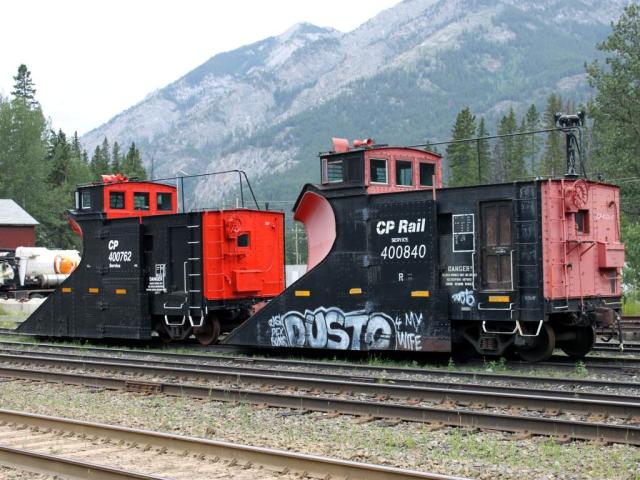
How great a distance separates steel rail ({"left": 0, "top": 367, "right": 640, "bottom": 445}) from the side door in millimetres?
4465

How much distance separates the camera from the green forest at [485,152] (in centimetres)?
4050

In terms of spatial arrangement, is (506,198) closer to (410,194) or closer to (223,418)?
(410,194)

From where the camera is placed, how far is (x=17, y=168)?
70.1 m

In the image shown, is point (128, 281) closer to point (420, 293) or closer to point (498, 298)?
point (420, 293)

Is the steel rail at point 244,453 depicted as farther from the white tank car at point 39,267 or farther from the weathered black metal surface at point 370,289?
the white tank car at point 39,267

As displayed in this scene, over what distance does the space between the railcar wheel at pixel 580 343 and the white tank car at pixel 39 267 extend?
98.3 feet

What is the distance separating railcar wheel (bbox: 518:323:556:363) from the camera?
14.9 meters

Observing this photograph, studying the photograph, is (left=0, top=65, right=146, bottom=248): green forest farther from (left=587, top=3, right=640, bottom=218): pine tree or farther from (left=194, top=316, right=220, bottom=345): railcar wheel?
(left=194, top=316, right=220, bottom=345): railcar wheel

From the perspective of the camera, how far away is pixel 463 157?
7969cm

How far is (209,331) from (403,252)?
6.54 metres

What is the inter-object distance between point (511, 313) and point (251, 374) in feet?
15.1

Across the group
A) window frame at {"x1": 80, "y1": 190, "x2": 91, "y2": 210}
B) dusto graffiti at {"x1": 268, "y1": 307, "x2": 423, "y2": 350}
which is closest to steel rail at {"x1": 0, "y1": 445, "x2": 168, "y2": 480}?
dusto graffiti at {"x1": 268, "y1": 307, "x2": 423, "y2": 350}

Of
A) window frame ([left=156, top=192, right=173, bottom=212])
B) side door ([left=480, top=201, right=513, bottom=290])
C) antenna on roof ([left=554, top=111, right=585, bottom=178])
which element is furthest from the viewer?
window frame ([left=156, top=192, right=173, bottom=212])

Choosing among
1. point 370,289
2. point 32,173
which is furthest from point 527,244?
point 32,173
